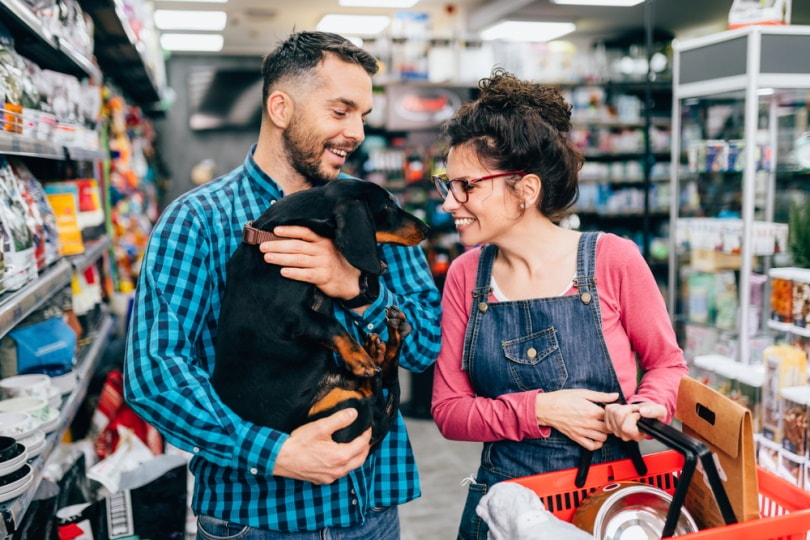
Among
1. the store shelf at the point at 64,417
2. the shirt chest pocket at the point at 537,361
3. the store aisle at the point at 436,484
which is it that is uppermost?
the shirt chest pocket at the point at 537,361

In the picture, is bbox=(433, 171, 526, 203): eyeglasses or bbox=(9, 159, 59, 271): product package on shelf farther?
bbox=(9, 159, 59, 271): product package on shelf

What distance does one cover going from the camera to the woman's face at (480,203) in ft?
4.84

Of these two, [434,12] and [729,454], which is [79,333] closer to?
[729,454]

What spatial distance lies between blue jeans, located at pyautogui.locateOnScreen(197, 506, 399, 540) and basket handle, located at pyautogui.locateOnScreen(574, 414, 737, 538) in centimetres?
44

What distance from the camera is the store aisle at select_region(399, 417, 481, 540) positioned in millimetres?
3168

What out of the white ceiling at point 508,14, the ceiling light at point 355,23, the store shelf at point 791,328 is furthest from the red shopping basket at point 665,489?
the ceiling light at point 355,23

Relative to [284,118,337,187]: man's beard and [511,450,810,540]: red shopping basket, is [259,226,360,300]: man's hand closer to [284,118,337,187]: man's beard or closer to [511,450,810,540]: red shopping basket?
[284,118,337,187]: man's beard

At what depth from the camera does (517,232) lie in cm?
152

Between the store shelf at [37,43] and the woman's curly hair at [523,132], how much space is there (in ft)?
3.71

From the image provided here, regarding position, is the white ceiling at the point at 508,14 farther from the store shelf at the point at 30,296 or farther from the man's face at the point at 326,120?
the man's face at the point at 326,120

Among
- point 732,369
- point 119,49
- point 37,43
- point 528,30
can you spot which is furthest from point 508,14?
point 37,43

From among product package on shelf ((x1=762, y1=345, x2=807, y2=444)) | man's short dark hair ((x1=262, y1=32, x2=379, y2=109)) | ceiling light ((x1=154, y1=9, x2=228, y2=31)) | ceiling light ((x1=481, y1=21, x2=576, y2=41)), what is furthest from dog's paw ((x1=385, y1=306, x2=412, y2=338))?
ceiling light ((x1=154, y1=9, x2=228, y2=31))

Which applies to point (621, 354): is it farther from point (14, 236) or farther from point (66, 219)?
point (66, 219)

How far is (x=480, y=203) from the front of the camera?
148cm
